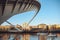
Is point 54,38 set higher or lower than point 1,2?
lower

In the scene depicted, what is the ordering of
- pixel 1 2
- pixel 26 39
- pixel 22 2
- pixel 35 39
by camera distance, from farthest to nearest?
pixel 26 39 < pixel 35 39 < pixel 22 2 < pixel 1 2

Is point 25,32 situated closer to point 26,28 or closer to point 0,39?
point 26,28

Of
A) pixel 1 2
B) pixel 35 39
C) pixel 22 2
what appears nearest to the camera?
pixel 1 2

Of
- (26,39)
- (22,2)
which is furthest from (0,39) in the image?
(22,2)

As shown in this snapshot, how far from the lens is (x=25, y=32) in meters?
22.7

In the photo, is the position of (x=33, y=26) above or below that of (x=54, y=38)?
above

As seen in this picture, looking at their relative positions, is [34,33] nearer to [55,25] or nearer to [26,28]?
[26,28]

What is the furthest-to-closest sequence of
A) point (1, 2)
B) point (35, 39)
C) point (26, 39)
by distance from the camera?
point (26, 39) → point (35, 39) → point (1, 2)

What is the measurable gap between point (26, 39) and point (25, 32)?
3.25 ft

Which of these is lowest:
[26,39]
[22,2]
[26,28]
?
[26,39]

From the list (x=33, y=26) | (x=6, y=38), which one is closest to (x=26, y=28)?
(x=33, y=26)

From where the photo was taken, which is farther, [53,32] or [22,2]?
[53,32]

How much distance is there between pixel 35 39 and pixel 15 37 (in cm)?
299

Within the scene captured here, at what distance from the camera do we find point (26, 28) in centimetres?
2180
